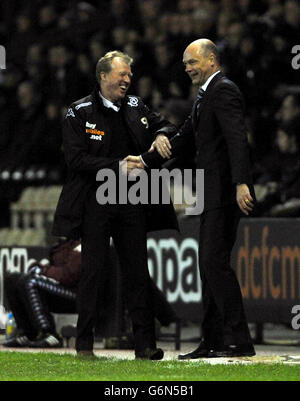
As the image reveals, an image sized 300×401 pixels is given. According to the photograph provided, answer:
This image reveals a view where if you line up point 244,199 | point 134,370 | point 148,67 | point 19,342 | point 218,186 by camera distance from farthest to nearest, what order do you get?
point 148,67 < point 19,342 < point 218,186 < point 244,199 < point 134,370

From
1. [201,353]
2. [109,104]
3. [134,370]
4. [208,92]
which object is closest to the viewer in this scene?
[134,370]

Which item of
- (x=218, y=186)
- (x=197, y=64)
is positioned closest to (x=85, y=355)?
(x=218, y=186)

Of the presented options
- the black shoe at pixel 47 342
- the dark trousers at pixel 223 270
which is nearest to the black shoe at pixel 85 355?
the dark trousers at pixel 223 270

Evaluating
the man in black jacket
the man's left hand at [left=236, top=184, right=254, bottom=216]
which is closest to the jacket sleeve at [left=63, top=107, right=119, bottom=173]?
the man in black jacket

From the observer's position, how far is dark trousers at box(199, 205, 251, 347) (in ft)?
25.6

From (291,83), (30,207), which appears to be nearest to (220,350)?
(291,83)

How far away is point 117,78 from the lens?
8.09 metres

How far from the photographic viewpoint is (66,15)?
16.9 m

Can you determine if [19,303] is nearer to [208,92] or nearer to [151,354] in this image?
[151,354]

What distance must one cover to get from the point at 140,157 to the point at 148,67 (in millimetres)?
6592

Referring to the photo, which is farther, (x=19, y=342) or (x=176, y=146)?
(x=19, y=342)

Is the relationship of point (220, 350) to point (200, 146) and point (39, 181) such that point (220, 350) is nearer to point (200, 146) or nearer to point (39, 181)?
point (200, 146)

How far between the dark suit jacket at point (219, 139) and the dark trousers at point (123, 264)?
0.42m

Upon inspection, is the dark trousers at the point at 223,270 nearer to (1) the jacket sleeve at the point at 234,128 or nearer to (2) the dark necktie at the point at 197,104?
(1) the jacket sleeve at the point at 234,128
